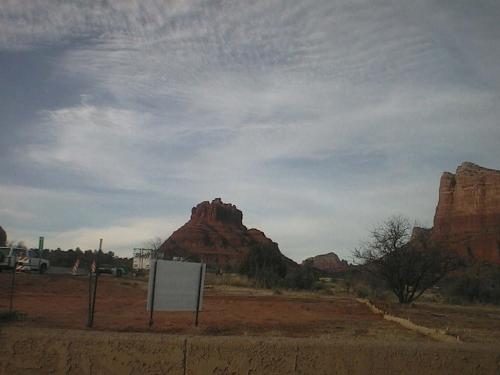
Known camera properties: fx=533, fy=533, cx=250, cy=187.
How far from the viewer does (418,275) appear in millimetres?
31062

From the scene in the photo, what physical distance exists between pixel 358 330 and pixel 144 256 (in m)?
78.9

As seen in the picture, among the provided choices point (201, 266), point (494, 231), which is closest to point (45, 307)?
point (201, 266)

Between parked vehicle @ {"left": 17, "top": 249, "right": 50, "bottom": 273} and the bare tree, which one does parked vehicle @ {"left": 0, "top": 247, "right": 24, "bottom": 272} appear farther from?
the bare tree

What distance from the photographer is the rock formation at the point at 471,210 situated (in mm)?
100125

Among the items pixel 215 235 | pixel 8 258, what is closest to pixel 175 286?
pixel 8 258

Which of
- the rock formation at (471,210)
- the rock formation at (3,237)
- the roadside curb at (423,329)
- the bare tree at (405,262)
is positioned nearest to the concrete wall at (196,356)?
the roadside curb at (423,329)

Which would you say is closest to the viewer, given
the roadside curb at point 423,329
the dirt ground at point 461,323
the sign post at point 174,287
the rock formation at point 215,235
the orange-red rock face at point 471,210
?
the sign post at point 174,287

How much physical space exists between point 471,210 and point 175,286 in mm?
106152

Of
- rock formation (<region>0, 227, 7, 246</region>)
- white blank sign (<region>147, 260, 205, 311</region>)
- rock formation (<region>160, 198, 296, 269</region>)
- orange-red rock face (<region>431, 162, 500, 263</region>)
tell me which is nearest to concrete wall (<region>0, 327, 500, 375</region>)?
white blank sign (<region>147, 260, 205, 311</region>)

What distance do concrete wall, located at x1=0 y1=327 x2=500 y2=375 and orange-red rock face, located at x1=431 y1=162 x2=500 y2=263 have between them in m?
99.3

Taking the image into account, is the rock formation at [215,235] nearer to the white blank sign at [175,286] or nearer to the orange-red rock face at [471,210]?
the orange-red rock face at [471,210]

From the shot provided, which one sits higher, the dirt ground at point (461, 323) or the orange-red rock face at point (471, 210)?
the orange-red rock face at point (471, 210)

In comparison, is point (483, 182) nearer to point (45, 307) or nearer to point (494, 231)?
point (494, 231)

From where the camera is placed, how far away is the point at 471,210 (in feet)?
351
